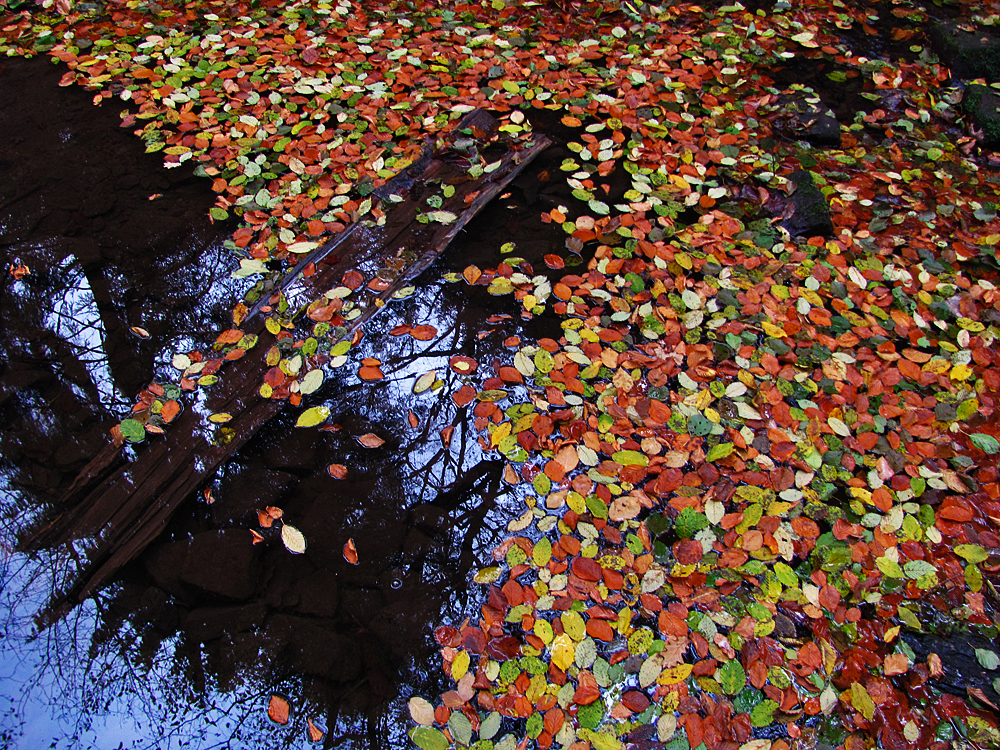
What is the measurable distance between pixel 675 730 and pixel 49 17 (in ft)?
18.4

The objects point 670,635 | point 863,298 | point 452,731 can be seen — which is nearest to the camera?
point 452,731

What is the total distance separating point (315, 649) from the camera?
1904mm

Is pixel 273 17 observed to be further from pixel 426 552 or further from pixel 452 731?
pixel 452 731

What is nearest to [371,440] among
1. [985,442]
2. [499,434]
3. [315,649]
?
[499,434]

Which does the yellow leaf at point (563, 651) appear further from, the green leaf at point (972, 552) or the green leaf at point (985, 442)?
the green leaf at point (985, 442)

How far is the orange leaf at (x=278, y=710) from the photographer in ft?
5.97

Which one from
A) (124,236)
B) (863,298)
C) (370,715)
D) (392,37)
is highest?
(392,37)

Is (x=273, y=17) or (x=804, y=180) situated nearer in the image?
(x=804, y=180)

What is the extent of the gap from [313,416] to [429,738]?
1218 mm

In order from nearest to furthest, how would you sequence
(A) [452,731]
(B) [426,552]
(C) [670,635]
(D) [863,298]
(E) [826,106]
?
(A) [452,731] → (C) [670,635] → (B) [426,552] → (D) [863,298] → (E) [826,106]

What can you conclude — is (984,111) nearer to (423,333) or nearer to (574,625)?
(423,333)

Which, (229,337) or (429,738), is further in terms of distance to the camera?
(229,337)

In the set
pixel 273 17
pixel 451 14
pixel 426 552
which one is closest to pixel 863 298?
pixel 426 552

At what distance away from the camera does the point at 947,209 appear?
3209mm
